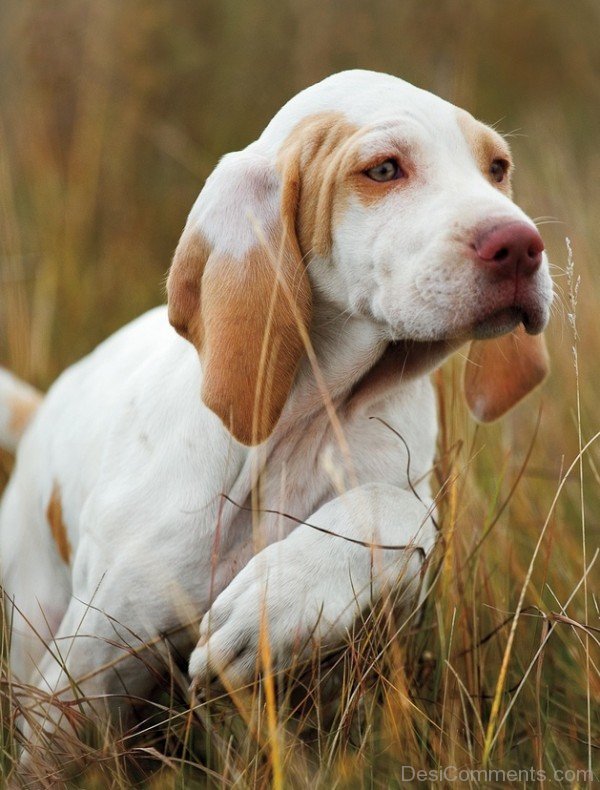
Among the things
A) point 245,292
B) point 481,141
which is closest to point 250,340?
point 245,292

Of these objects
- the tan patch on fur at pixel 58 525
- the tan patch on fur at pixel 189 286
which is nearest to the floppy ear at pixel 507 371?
the tan patch on fur at pixel 189 286

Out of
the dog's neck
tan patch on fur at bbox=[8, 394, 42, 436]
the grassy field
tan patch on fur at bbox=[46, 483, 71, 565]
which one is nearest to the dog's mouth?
the grassy field

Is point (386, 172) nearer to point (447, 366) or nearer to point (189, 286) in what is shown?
point (189, 286)

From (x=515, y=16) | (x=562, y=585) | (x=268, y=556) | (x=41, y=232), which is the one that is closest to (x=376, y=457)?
(x=268, y=556)

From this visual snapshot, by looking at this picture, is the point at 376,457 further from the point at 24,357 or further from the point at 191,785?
the point at 24,357

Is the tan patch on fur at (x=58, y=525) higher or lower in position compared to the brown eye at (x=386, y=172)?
lower

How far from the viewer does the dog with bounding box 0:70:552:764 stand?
227cm

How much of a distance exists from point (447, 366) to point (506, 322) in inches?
46.2

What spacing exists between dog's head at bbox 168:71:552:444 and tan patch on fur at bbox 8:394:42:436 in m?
1.48

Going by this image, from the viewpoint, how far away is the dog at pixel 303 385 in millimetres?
2266

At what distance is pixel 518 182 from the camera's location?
5598mm

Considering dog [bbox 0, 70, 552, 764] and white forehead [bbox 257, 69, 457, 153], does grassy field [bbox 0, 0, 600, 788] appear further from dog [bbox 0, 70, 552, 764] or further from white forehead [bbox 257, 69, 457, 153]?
white forehead [bbox 257, 69, 457, 153]

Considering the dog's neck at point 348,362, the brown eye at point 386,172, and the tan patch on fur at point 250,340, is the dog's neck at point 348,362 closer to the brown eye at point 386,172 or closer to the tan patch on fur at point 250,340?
the tan patch on fur at point 250,340

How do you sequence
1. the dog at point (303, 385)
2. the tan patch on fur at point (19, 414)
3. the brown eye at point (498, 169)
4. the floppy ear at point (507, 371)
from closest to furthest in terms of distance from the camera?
1. the dog at point (303, 385)
2. the brown eye at point (498, 169)
3. the floppy ear at point (507, 371)
4. the tan patch on fur at point (19, 414)
